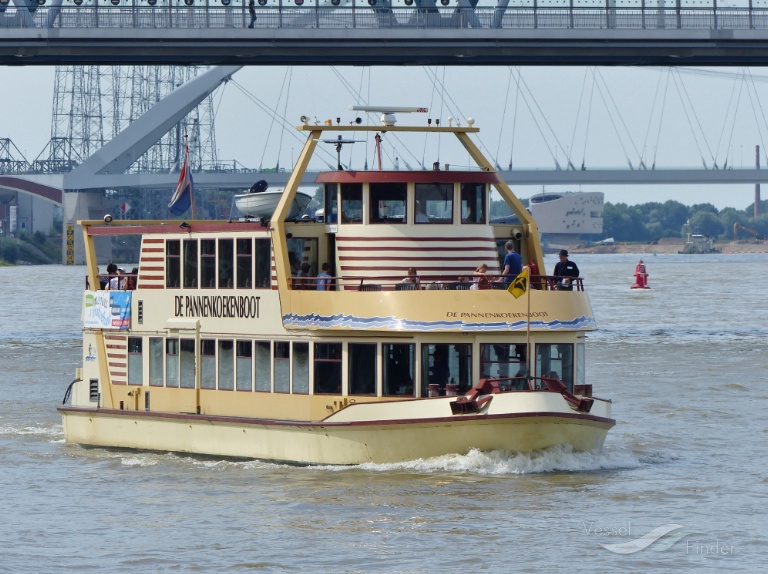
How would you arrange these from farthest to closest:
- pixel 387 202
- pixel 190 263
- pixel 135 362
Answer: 1. pixel 135 362
2. pixel 190 263
3. pixel 387 202

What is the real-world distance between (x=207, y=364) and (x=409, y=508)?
207 inches

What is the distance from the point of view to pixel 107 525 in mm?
20266

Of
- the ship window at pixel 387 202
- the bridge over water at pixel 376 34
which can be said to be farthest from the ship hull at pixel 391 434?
the bridge over water at pixel 376 34

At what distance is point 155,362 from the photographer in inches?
1010

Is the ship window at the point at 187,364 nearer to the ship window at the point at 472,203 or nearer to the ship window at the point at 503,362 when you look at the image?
the ship window at the point at 472,203

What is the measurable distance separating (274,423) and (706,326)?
1546 inches

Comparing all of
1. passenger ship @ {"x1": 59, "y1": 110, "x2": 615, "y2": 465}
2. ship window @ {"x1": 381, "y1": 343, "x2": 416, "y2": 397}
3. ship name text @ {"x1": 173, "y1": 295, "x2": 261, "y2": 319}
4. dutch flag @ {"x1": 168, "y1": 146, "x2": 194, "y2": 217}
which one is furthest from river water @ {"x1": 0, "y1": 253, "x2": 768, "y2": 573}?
dutch flag @ {"x1": 168, "y1": 146, "x2": 194, "y2": 217}

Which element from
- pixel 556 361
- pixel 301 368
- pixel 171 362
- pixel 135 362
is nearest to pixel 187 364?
pixel 171 362

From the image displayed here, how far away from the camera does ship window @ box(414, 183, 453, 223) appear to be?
2356 centimetres

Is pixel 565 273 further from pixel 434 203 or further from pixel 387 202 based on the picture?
pixel 387 202

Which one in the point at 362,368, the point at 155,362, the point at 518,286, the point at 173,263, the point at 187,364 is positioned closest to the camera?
the point at 518,286

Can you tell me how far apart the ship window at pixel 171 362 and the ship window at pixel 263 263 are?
2.13m

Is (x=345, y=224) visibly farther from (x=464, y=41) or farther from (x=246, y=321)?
(x=464, y=41)

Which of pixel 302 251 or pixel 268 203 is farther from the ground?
pixel 268 203
